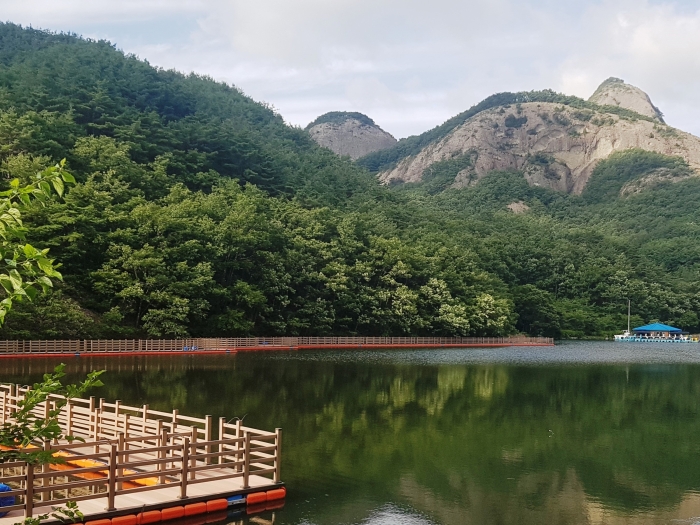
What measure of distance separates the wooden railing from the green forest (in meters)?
1.19

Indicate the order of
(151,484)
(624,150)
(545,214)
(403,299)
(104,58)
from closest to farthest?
1. (151,484)
2. (403,299)
3. (104,58)
4. (545,214)
5. (624,150)

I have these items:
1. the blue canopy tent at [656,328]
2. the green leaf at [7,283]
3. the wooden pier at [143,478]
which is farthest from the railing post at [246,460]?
the blue canopy tent at [656,328]

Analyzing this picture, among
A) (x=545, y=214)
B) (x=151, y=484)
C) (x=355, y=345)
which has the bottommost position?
(x=355, y=345)

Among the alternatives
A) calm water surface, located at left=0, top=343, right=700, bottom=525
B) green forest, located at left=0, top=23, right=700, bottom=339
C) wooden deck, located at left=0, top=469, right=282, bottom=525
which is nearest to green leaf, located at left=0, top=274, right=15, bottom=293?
wooden deck, located at left=0, top=469, right=282, bottom=525

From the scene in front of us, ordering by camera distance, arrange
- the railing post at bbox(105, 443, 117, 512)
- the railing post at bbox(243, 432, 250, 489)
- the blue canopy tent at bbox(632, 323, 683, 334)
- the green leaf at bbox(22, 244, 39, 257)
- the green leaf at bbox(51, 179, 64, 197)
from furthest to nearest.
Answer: the blue canopy tent at bbox(632, 323, 683, 334), the railing post at bbox(243, 432, 250, 489), the railing post at bbox(105, 443, 117, 512), the green leaf at bbox(51, 179, 64, 197), the green leaf at bbox(22, 244, 39, 257)

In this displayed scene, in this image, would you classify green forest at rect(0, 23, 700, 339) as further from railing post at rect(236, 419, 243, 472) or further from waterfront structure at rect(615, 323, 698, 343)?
railing post at rect(236, 419, 243, 472)

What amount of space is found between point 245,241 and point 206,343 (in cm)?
1288

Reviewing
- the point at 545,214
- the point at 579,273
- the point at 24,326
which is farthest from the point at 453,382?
the point at 545,214

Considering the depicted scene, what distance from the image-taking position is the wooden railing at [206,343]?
40.1 m

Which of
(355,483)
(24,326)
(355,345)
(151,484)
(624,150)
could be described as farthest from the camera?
(624,150)

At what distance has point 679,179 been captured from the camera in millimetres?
166625

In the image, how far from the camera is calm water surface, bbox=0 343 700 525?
1425cm

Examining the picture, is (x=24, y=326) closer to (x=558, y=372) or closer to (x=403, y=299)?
(x=558, y=372)

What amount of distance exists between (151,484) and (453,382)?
26.0 metres
